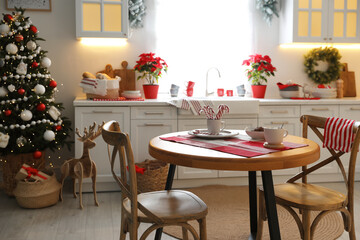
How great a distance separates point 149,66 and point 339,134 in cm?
227

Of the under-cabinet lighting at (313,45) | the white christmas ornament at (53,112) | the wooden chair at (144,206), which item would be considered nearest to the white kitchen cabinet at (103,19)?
the white christmas ornament at (53,112)

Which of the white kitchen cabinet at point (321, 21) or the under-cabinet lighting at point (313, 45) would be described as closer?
the white kitchen cabinet at point (321, 21)

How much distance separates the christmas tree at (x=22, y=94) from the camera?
3459 millimetres

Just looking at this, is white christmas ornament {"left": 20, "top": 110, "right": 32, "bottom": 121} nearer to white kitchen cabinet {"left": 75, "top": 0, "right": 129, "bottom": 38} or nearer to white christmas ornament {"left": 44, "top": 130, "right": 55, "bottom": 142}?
white christmas ornament {"left": 44, "top": 130, "right": 55, "bottom": 142}

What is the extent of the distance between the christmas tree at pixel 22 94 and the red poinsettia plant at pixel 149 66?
90 cm

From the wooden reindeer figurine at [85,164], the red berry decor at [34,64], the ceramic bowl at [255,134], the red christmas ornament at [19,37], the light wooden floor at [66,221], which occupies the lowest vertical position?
the light wooden floor at [66,221]

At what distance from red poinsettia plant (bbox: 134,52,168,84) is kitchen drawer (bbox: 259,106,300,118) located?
1.07 meters

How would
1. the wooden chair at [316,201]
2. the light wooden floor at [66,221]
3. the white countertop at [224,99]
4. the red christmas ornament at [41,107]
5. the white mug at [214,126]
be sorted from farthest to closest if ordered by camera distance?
1. the white countertop at [224,99]
2. the red christmas ornament at [41,107]
3. the light wooden floor at [66,221]
4. the white mug at [214,126]
5. the wooden chair at [316,201]

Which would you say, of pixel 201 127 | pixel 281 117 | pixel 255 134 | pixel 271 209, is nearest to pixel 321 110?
pixel 281 117

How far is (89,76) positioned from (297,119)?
2.06 meters

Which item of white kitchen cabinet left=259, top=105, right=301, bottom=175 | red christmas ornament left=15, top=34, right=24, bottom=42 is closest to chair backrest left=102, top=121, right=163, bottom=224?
red christmas ornament left=15, top=34, right=24, bottom=42

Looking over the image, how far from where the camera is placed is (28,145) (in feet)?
11.6

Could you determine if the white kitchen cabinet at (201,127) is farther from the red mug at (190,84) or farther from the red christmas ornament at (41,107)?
the red christmas ornament at (41,107)

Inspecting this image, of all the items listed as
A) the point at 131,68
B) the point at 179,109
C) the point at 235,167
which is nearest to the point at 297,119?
the point at 179,109
